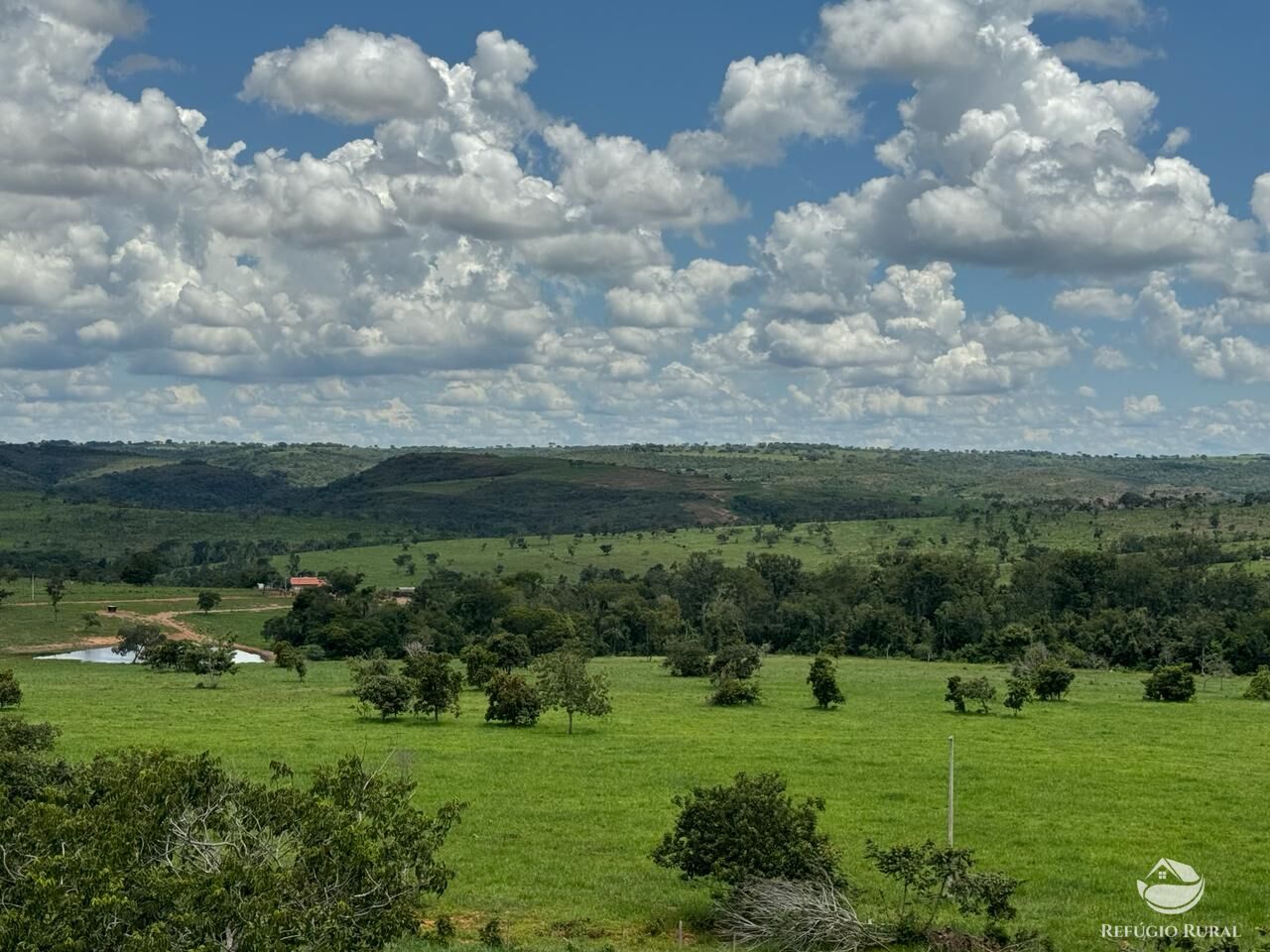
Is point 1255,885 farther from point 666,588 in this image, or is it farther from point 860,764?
point 666,588

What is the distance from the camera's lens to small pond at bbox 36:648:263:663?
374 ft

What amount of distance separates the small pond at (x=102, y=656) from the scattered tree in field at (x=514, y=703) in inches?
2213

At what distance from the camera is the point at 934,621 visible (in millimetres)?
132625

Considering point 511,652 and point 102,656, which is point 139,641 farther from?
point 511,652

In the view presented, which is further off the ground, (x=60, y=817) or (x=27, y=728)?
(x=60, y=817)

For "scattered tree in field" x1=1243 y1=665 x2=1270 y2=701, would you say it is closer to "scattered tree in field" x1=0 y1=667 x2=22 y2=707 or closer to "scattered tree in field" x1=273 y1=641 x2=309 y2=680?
"scattered tree in field" x1=273 y1=641 x2=309 y2=680

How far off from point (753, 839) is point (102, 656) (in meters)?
108

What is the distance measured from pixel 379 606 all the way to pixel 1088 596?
269ft

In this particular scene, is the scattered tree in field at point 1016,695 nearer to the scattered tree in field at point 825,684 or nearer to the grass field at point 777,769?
the grass field at point 777,769

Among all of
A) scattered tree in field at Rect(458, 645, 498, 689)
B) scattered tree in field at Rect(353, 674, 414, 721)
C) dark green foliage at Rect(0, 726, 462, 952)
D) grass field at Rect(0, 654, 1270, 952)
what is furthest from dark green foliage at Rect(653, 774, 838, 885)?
scattered tree in field at Rect(458, 645, 498, 689)

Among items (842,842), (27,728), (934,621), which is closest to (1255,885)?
(842,842)

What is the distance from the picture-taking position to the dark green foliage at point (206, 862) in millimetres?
17578

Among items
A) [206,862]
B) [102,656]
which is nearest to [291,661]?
[102,656]

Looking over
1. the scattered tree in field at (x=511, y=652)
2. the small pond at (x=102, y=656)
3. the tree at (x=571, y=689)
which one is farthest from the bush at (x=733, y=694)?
the small pond at (x=102, y=656)
